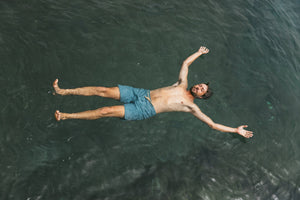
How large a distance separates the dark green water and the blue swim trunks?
852mm

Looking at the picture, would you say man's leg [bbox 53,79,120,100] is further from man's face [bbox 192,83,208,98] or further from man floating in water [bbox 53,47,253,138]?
man's face [bbox 192,83,208,98]

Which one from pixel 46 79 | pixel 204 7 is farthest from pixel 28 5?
pixel 204 7

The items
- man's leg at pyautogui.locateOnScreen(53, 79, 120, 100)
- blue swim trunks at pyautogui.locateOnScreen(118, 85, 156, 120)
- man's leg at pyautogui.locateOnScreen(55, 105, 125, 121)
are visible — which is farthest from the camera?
man's leg at pyautogui.locateOnScreen(53, 79, 120, 100)

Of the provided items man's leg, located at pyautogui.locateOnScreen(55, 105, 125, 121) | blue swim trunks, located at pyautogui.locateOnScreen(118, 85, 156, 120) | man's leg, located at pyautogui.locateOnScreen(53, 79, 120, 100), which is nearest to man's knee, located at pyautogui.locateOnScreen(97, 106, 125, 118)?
man's leg, located at pyautogui.locateOnScreen(55, 105, 125, 121)

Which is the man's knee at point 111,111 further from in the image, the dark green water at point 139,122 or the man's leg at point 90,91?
the dark green water at point 139,122

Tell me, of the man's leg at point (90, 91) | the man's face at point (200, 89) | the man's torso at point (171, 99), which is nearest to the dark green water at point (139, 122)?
the man's leg at point (90, 91)

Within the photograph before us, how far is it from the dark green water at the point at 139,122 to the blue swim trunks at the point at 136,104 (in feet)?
2.80

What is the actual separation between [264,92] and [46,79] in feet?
24.4

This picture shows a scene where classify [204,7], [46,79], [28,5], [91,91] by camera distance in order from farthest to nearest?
[204,7] < [28,5] < [46,79] < [91,91]

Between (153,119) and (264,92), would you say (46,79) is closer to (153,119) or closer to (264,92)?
(153,119)

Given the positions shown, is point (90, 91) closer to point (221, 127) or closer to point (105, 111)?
point (105, 111)

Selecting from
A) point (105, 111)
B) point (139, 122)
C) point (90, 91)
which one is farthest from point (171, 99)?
point (90, 91)

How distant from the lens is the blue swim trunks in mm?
5828

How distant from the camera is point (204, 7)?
10.7 m
